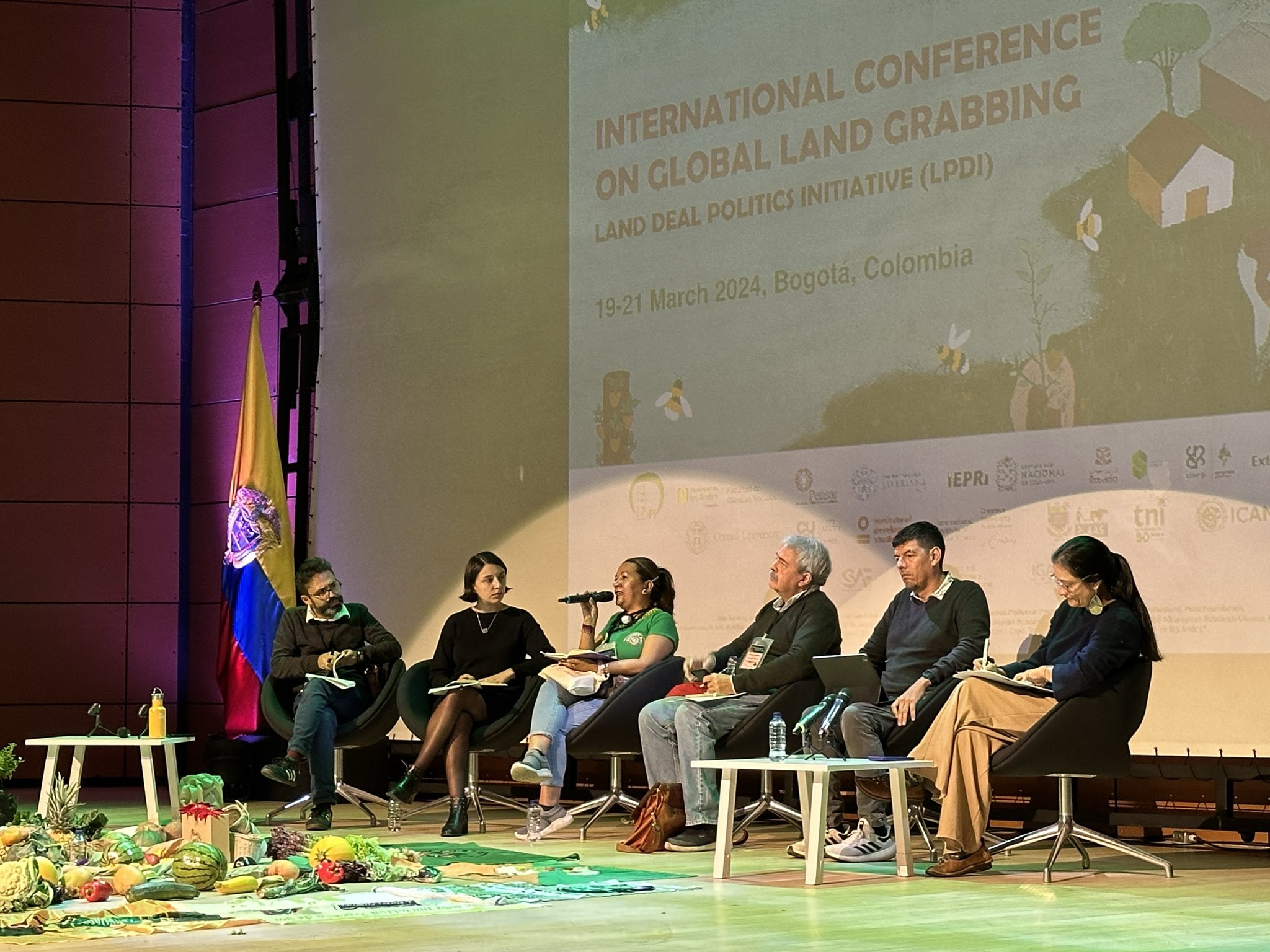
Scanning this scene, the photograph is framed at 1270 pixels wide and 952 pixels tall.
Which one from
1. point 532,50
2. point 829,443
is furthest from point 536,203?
point 829,443

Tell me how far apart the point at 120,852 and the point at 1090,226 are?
12.0 feet

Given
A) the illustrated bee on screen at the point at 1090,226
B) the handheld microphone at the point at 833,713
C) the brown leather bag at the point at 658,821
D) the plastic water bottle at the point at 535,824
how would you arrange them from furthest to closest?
1. the plastic water bottle at the point at 535,824
2. the illustrated bee on screen at the point at 1090,226
3. the brown leather bag at the point at 658,821
4. the handheld microphone at the point at 833,713

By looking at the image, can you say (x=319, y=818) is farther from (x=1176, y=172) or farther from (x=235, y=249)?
(x=1176, y=172)

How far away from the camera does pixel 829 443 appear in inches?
272

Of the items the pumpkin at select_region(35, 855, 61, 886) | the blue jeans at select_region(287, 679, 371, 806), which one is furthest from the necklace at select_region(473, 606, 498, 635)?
the pumpkin at select_region(35, 855, 61, 886)

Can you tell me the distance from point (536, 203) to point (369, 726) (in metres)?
2.42

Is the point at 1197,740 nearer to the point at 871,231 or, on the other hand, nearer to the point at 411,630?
the point at 871,231

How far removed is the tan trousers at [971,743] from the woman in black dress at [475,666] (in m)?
2.08

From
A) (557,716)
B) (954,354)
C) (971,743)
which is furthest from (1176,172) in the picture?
(557,716)

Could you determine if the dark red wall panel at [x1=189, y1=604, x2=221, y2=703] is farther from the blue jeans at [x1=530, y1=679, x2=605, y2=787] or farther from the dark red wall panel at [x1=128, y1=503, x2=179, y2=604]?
the blue jeans at [x1=530, y1=679, x2=605, y2=787]

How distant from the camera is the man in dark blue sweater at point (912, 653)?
558 centimetres

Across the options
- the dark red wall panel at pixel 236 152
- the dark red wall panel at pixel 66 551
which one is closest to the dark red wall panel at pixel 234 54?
the dark red wall panel at pixel 236 152

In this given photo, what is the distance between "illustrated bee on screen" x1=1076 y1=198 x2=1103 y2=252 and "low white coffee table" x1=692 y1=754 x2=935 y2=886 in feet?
6.38

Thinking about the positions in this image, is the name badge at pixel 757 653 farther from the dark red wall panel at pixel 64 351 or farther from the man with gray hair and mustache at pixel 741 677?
the dark red wall panel at pixel 64 351
